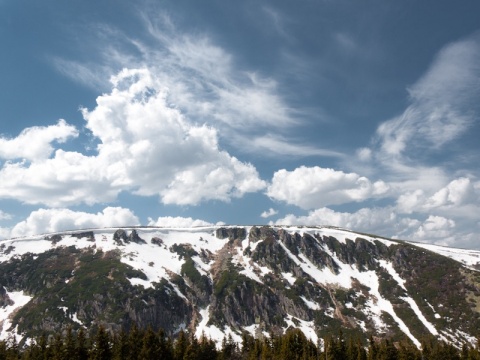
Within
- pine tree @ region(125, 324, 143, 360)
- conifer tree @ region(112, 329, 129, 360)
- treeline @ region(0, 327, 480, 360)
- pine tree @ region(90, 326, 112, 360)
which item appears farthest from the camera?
pine tree @ region(125, 324, 143, 360)

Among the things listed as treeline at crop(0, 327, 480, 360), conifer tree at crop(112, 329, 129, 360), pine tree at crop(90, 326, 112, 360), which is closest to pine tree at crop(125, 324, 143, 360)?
treeline at crop(0, 327, 480, 360)

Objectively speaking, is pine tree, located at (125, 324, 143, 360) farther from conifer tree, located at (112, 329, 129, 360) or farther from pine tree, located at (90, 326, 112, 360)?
pine tree, located at (90, 326, 112, 360)

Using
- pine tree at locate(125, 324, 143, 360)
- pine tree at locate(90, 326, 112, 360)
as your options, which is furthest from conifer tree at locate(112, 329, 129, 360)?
pine tree at locate(90, 326, 112, 360)

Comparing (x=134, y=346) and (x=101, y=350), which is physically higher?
(x=101, y=350)

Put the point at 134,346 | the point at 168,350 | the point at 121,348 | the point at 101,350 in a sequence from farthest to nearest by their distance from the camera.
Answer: the point at 168,350
the point at 134,346
the point at 121,348
the point at 101,350

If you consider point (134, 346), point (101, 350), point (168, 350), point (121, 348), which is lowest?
point (168, 350)

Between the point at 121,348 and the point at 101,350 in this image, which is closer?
the point at 101,350

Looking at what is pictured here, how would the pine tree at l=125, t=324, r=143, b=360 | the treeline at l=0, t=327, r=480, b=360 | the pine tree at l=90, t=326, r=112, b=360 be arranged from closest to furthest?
the pine tree at l=90, t=326, r=112, b=360 → the treeline at l=0, t=327, r=480, b=360 → the pine tree at l=125, t=324, r=143, b=360

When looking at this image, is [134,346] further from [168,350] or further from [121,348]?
[168,350]

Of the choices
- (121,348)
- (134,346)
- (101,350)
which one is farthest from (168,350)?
(101,350)

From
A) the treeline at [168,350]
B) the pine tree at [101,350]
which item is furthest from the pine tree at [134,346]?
the pine tree at [101,350]

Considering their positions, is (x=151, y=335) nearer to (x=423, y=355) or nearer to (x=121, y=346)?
(x=121, y=346)

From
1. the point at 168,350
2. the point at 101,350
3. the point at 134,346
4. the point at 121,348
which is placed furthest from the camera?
the point at 168,350

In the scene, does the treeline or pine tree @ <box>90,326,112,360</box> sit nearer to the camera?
pine tree @ <box>90,326,112,360</box>
